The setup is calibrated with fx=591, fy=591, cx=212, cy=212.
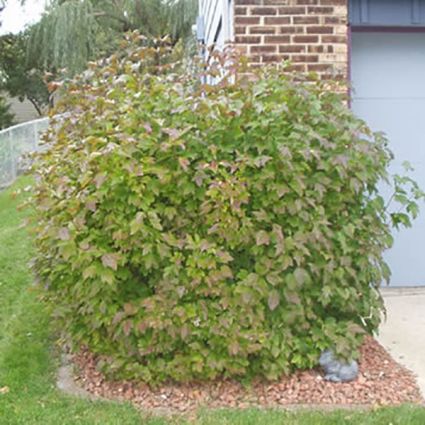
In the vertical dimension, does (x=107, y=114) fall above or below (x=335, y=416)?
above

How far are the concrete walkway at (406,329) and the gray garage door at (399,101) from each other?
0.21 m

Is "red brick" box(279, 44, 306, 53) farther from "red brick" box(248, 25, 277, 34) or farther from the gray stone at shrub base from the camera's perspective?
the gray stone at shrub base

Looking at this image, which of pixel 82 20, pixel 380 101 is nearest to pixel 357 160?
pixel 380 101

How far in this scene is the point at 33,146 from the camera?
12984mm

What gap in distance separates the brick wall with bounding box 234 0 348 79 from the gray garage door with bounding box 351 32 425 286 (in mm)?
470

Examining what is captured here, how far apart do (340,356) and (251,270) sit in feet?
2.36

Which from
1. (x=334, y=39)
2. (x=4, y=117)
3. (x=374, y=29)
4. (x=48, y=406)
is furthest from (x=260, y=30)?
(x=4, y=117)

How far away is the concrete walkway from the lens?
12.3 ft

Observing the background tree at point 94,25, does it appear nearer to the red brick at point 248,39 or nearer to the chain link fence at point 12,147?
the chain link fence at point 12,147

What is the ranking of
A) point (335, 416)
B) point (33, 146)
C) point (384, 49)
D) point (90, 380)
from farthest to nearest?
point (33, 146) < point (384, 49) < point (90, 380) < point (335, 416)

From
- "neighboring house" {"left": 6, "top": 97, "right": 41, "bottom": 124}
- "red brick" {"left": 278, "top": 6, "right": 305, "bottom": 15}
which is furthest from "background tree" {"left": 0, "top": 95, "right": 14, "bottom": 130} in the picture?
"red brick" {"left": 278, "top": 6, "right": 305, "bottom": 15}

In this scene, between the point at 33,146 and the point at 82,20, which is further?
the point at 82,20

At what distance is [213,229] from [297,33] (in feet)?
7.18

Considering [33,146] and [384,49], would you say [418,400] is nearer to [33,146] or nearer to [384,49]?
[384,49]
